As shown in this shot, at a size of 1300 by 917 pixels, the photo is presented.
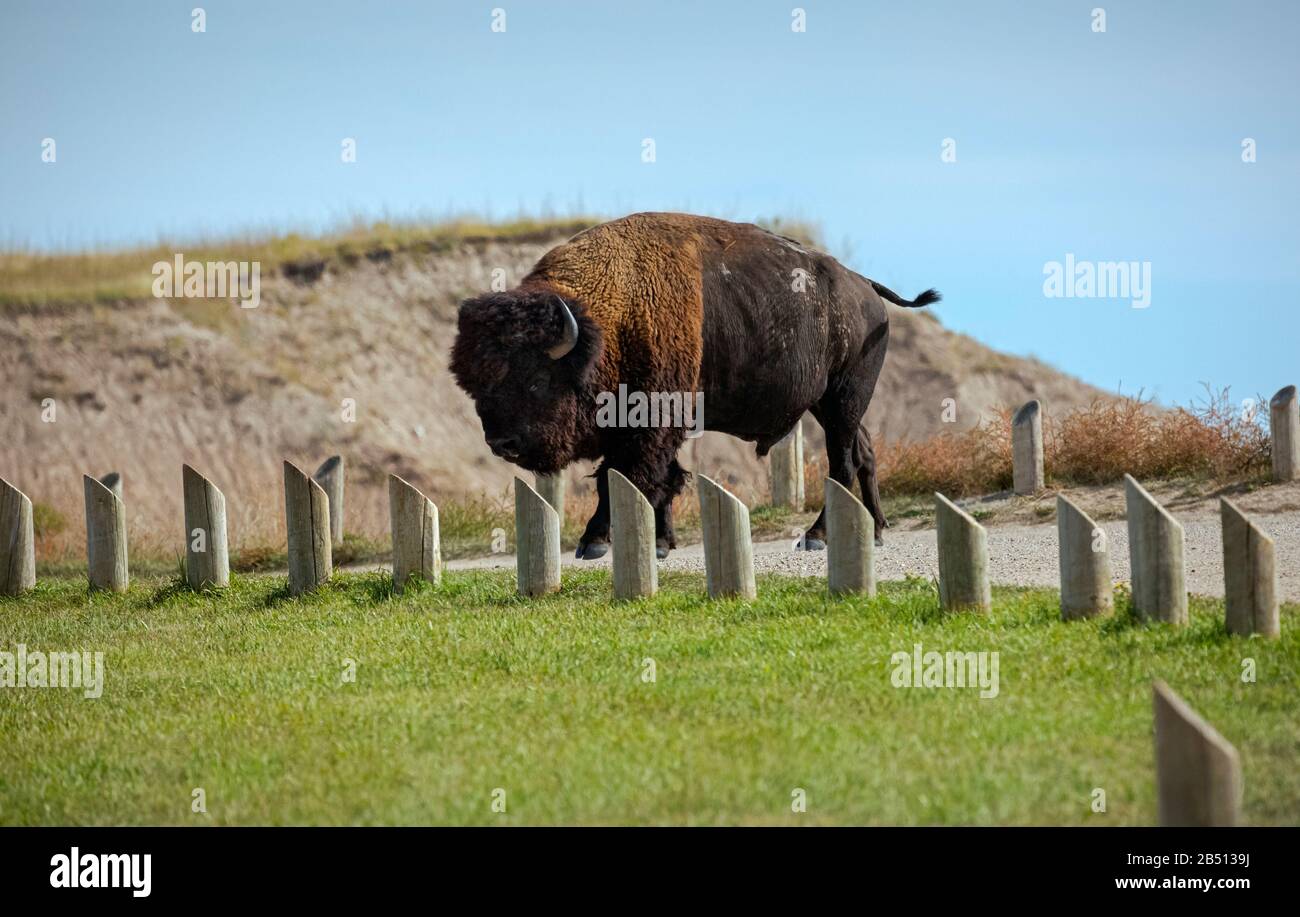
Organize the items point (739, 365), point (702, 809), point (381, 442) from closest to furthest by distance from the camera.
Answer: point (702, 809) < point (739, 365) < point (381, 442)

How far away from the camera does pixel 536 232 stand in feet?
116

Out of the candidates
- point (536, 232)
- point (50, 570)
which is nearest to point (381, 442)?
point (536, 232)

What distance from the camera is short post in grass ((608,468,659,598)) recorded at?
35.6 ft

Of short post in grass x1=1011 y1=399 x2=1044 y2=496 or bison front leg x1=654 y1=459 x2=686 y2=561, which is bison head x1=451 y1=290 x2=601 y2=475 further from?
short post in grass x1=1011 y1=399 x2=1044 y2=496

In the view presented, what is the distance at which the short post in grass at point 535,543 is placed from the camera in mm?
11328

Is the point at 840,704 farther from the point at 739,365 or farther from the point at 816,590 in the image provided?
the point at 739,365

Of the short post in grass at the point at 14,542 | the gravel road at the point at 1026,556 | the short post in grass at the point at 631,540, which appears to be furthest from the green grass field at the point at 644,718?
the short post in grass at the point at 14,542

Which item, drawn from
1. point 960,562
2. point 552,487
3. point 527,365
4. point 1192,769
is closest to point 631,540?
point 527,365

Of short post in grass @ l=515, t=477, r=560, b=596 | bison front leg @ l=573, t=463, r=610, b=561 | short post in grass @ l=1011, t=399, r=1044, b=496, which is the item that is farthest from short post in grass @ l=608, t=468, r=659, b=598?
short post in grass @ l=1011, t=399, r=1044, b=496

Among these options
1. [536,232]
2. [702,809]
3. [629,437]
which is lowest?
[702,809]

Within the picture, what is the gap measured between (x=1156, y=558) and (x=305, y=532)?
7.03 metres

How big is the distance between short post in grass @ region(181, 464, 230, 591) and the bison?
2.66 m
